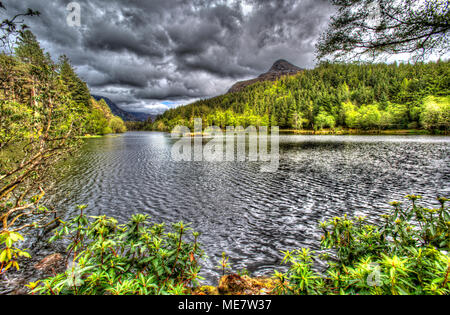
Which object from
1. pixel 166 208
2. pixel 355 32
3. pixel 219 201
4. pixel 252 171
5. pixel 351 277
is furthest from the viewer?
pixel 252 171

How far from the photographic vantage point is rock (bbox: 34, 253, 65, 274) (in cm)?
703

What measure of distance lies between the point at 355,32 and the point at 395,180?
62.1 ft

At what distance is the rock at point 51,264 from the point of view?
703cm

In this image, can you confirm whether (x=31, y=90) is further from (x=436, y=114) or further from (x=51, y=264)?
(x=436, y=114)

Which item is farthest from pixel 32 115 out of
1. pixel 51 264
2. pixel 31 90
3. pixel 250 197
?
pixel 250 197

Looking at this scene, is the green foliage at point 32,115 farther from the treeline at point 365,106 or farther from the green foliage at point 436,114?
the green foliage at point 436,114

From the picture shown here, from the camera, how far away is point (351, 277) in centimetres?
291

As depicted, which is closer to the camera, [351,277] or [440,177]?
[351,277]

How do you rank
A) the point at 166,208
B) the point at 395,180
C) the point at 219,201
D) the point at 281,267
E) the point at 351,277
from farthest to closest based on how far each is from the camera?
1. the point at 395,180
2. the point at 219,201
3. the point at 166,208
4. the point at 281,267
5. the point at 351,277

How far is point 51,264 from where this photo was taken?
7297mm

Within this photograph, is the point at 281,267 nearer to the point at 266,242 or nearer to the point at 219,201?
the point at 266,242

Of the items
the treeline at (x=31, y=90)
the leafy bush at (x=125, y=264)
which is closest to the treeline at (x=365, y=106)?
the treeline at (x=31, y=90)
